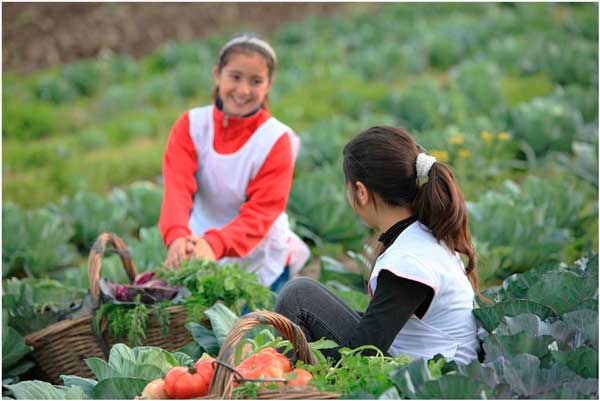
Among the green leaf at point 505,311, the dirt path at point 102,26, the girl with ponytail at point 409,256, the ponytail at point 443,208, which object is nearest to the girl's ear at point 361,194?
the girl with ponytail at point 409,256

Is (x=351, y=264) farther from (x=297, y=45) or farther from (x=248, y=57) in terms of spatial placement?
(x=297, y=45)

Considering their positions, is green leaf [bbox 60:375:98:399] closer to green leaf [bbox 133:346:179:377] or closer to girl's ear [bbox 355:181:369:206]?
green leaf [bbox 133:346:179:377]

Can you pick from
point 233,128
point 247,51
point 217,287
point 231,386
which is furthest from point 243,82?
point 231,386

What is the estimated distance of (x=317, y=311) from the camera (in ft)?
9.64

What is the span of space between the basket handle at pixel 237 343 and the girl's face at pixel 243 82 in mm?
1619

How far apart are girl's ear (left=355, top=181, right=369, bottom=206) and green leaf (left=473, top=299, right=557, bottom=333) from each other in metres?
0.50

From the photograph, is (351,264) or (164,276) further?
(351,264)

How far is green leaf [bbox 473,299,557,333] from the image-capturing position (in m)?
2.73

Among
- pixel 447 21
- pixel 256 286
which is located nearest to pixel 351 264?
pixel 256 286

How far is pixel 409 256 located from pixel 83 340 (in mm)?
1634

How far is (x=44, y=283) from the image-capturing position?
4098 millimetres

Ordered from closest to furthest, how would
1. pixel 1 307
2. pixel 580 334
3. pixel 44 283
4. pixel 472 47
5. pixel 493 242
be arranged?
pixel 580 334, pixel 1 307, pixel 44 283, pixel 493 242, pixel 472 47

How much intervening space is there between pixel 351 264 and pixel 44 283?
1871mm

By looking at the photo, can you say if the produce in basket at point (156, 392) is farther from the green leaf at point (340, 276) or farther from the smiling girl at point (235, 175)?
the green leaf at point (340, 276)
